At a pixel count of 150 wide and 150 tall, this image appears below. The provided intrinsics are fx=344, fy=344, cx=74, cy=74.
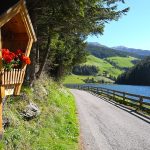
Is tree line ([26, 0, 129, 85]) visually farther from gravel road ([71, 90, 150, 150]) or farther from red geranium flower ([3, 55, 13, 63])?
red geranium flower ([3, 55, 13, 63])

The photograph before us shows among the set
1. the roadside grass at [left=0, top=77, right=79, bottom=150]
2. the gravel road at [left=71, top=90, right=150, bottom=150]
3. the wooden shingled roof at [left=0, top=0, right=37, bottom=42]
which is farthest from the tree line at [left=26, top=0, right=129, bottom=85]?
the wooden shingled roof at [left=0, top=0, right=37, bottom=42]

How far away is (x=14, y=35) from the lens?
9.87m

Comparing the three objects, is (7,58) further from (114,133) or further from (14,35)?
(114,133)

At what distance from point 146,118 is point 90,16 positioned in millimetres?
7605

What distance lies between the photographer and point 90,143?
1356 centimetres

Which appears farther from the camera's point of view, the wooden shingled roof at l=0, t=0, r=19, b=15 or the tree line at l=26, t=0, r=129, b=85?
the tree line at l=26, t=0, r=129, b=85

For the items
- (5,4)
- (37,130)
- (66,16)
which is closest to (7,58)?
(5,4)

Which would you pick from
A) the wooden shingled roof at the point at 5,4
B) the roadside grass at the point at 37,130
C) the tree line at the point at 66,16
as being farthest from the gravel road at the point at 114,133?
the wooden shingled roof at the point at 5,4

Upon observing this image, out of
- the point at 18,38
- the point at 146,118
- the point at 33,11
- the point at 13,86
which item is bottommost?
the point at 146,118

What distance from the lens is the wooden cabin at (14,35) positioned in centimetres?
816

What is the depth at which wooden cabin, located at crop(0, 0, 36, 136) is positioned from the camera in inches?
321

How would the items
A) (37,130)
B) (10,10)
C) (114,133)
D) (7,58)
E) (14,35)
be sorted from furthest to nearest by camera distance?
1. (114,133)
2. (37,130)
3. (14,35)
4. (10,10)
5. (7,58)

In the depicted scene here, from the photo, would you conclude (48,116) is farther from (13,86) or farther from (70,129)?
(13,86)

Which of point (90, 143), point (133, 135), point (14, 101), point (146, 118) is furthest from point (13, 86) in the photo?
point (146, 118)
